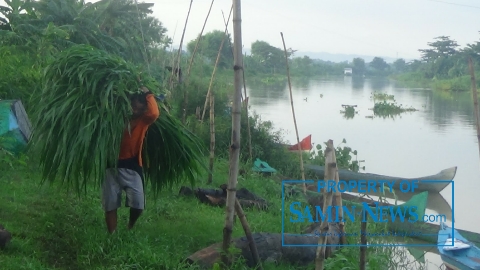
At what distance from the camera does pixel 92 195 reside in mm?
4727

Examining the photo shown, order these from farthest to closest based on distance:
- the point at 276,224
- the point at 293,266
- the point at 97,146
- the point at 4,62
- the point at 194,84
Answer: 1. the point at 194,84
2. the point at 4,62
3. the point at 276,224
4. the point at 293,266
5. the point at 97,146

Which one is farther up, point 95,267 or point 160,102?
point 160,102

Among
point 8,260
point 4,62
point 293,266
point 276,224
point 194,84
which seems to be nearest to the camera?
point 8,260

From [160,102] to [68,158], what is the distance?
732 millimetres

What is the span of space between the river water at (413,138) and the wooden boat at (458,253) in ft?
1.22

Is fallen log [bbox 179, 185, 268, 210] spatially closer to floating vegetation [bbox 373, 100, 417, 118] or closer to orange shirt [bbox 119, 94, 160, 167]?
orange shirt [bbox 119, 94, 160, 167]

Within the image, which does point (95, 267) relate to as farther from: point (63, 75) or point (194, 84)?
point (194, 84)

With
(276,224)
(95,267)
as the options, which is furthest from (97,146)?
(276,224)

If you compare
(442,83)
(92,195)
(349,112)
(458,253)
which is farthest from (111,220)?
(442,83)

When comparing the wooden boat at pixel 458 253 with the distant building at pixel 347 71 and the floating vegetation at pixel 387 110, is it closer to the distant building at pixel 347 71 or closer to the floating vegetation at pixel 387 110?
the floating vegetation at pixel 387 110

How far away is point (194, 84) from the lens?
31.2 feet

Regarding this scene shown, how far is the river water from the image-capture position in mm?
8352

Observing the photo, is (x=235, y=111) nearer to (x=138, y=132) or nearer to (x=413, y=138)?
(x=138, y=132)

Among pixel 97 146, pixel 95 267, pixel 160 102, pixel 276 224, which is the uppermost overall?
pixel 160 102
